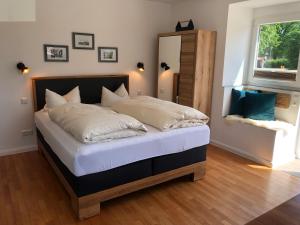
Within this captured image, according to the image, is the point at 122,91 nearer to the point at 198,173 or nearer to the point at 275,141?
the point at 198,173

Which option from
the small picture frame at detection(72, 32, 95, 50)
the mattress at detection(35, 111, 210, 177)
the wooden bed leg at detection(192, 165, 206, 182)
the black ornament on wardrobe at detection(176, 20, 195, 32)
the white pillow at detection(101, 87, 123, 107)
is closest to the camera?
the mattress at detection(35, 111, 210, 177)

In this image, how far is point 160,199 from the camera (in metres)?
2.58

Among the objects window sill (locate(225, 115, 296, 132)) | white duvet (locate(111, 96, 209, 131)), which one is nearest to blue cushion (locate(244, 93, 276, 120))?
window sill (locate(225, 115, 296, 132))

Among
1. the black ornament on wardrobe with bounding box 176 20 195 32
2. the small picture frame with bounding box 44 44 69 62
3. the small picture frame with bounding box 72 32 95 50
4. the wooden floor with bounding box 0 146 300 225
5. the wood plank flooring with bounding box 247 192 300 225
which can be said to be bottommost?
the wooden floor with bounding box 0 146 300 225

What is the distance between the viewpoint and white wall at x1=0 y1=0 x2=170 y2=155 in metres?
3.47

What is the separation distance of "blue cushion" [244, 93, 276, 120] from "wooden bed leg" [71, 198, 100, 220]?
2690mm

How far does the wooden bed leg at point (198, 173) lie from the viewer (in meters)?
2.95

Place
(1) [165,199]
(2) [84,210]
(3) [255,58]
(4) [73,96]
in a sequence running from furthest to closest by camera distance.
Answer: (3) [255,58] < (4) [73,96] < (1) [165,199] < (2) [84,210]

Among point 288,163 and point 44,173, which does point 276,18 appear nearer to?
point 288,163

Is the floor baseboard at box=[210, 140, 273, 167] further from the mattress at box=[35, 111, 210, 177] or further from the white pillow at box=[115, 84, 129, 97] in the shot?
the white pillow at box=[115, 84, 129, 97]

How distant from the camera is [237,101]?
401 centimetres

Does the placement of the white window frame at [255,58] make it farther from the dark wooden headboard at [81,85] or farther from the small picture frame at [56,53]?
the small picture frame at [56,53]

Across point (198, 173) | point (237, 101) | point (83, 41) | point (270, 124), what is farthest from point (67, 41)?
point (270, 124)

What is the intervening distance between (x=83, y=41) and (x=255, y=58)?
2.89 m
